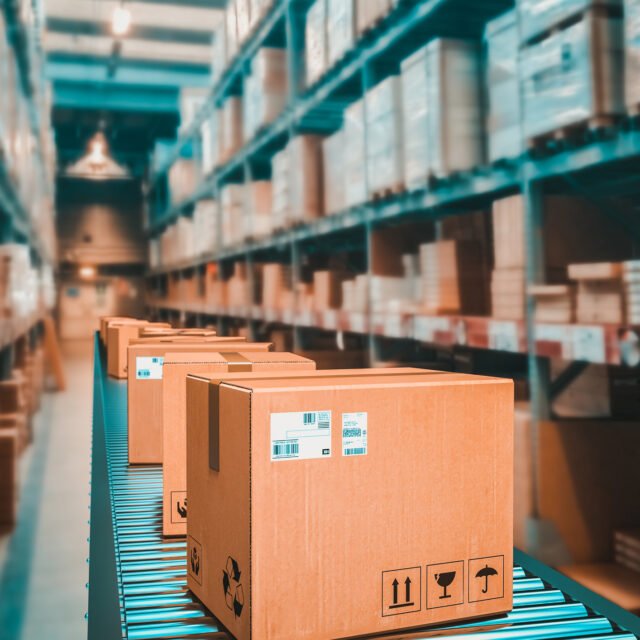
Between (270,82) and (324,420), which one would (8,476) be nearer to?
(270,82)

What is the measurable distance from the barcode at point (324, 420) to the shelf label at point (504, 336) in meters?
2.06

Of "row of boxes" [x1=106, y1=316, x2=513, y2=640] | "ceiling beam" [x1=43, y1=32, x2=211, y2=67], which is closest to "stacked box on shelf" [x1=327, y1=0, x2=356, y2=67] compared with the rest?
"row of boxes" [x1=106, y1=316, x2=513, y2=640]

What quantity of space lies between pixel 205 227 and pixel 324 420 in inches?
331

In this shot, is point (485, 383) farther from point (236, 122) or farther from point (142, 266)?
point (142, 266)

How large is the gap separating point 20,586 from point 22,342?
460 cm

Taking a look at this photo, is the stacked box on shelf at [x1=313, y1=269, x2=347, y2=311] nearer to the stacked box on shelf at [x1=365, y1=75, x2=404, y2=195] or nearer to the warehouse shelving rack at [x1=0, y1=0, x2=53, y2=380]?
the stacked box on shelf at [x1=365, y1=75, x2=404, y2=195]

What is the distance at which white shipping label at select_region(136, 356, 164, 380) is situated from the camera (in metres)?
2.12

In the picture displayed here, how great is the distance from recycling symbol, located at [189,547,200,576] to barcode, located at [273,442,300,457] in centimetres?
30

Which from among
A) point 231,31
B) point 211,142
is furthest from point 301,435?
point 211,142

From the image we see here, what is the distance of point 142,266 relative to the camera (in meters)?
19.6

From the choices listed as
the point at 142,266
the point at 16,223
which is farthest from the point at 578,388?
the point at 142,266

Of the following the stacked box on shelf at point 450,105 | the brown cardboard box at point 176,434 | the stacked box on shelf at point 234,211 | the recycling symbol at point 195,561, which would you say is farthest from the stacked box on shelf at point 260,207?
the recycling symbol at point 195,561

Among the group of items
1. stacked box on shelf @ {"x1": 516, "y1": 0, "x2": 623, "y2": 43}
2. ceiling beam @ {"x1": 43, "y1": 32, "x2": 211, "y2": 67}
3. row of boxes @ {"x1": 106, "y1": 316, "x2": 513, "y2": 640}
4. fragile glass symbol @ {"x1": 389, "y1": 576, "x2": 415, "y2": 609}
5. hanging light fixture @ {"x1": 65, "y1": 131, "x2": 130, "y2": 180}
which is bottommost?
fragile glass symbol @ {"x1": 389, "y1": 576, "x2": 415, "y2": 609}

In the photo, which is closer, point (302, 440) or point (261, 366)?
point (302, 440)
